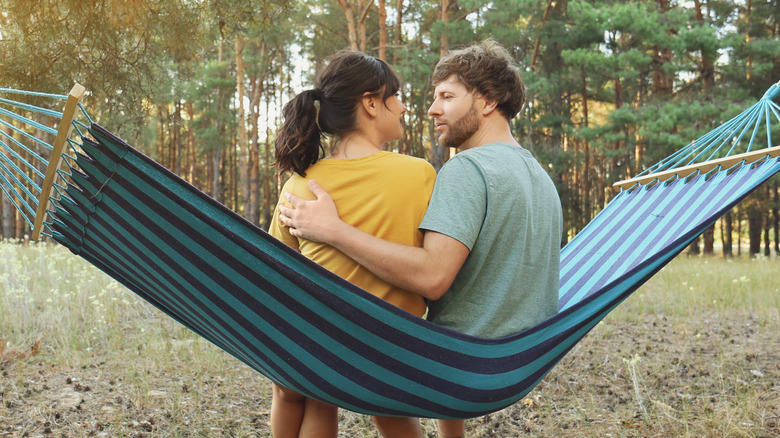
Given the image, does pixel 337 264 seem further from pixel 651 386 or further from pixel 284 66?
pixel 284 66

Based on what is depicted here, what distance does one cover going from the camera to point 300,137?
135 cm

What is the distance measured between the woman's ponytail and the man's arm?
0.49 feet

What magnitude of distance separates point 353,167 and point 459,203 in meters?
0.24

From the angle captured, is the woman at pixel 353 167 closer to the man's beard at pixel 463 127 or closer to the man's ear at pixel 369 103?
the man's ear at pixel 369 103

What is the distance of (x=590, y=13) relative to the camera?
30.2 ft

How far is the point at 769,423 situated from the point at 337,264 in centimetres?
214

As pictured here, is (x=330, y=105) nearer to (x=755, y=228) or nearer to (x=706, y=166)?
(x=706, y=166)

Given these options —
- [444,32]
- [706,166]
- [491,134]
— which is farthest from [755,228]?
[491,134]

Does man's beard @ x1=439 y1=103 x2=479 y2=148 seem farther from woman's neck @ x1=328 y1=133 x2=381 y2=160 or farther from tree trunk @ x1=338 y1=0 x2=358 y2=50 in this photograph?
tree trunk @ x1=338 y1=0 x2=358 y2=50

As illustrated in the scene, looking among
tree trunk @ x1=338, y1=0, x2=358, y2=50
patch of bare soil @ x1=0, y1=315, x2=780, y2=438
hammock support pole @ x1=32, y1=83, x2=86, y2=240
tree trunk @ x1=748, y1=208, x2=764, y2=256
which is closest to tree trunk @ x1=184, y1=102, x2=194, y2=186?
tree trunk @ x1=338, y1=0, x2=358, y2=50

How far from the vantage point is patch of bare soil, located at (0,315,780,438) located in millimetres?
2439

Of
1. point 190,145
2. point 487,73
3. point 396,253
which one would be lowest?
point 396,253

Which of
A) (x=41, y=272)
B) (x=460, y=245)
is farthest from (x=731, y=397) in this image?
(x=41, y=272)

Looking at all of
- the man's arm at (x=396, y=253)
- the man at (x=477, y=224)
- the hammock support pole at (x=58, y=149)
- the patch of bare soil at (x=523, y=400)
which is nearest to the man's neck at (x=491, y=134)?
the man at (x=477, y=224)
